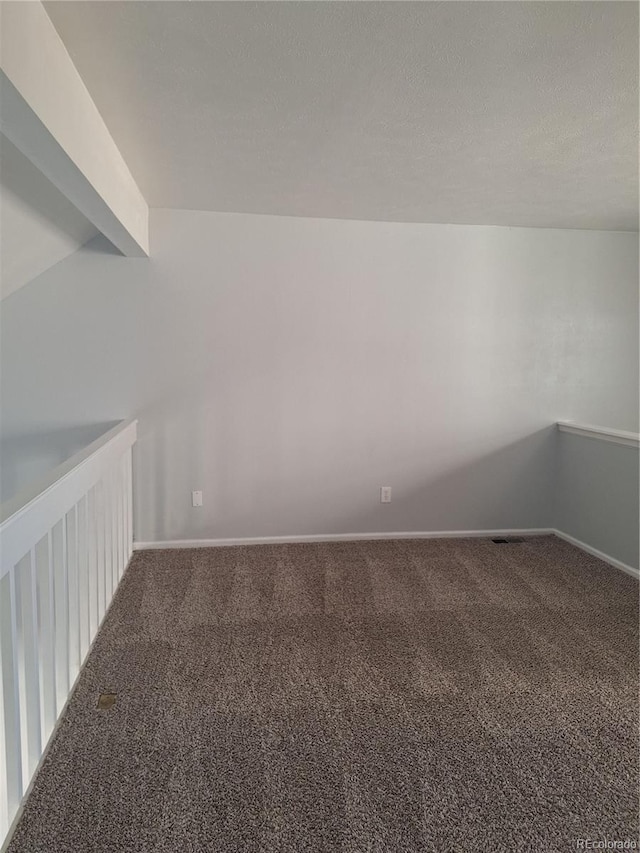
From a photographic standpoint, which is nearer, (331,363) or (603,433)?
(603,433)

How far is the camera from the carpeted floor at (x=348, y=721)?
134 cm

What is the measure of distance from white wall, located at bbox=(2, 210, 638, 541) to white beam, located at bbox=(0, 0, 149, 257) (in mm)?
930

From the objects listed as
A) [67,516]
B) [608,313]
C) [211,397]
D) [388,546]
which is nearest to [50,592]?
[67,516]

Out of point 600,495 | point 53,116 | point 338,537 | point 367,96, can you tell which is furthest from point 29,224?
point 600,495

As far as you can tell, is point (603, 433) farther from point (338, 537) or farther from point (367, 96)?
point (367, 96)

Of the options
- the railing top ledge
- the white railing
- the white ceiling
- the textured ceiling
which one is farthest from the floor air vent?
the textured ceiling

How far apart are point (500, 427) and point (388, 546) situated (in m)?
1.22

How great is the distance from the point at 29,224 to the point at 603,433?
3.60m

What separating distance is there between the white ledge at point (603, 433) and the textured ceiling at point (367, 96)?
1.43m

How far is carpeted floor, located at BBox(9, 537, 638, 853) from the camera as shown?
1.34m

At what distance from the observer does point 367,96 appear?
5.81 feet

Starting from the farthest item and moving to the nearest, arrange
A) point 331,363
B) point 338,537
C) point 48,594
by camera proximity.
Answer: point 338,537 → point 331,363 → point 48,594

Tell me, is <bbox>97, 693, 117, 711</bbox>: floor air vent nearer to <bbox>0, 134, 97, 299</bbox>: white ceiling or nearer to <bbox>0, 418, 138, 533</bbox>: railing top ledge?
<bbox>0, 418, 138, 533</bbox>: railing top ledge

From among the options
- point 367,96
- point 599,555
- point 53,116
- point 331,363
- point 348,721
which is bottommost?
point 348,721
